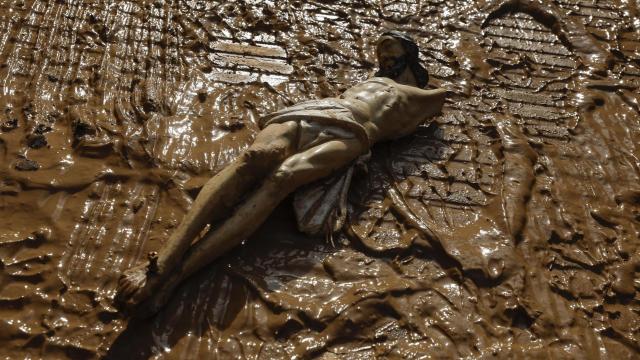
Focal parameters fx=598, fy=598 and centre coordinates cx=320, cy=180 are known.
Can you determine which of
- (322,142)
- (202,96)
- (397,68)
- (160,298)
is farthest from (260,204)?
(397,68)

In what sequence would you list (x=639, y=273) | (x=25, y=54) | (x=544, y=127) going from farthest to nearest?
(x=544, y=127) → (x=25, y=54) → (x=639, y=273)

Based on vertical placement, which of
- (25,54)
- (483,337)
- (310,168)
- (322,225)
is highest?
(25,54)

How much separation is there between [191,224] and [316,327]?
84 centimetres

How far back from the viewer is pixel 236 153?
390 cm

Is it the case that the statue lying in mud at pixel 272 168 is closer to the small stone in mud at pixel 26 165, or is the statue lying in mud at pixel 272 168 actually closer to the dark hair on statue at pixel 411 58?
the dark hair on statue at pixel 411 58

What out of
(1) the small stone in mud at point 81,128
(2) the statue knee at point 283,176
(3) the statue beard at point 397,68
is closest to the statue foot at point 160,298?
(2) the statue knee at point 283,176

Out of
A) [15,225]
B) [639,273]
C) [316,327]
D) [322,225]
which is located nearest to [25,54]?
[15,225]

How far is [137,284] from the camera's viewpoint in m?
2.90

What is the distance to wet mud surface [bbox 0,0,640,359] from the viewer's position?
310 cm

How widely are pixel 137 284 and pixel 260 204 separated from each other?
2.57 feet

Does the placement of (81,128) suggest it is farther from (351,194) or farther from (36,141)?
(351,194)

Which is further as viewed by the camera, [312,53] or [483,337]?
[312,53]

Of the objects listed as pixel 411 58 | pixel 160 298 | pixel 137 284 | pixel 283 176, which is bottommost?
pixel 160 298

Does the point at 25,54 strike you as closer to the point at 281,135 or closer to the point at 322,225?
the point at 281,135
